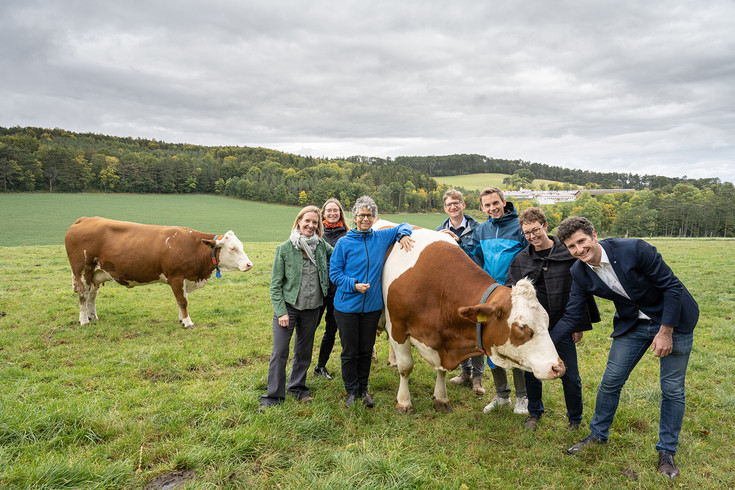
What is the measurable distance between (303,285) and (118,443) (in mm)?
2318

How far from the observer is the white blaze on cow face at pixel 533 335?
11.2ft

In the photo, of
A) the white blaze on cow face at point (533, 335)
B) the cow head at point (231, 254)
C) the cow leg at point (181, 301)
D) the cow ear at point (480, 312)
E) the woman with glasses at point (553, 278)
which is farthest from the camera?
the cow head at point (231, 254)

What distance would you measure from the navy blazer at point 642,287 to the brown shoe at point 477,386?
207 cm

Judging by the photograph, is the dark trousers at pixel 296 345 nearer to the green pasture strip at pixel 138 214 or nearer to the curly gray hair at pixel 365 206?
the curly gray hair at pixel 365 206

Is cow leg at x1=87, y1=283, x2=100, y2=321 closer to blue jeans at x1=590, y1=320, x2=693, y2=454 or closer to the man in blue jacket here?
the man in blue jacket

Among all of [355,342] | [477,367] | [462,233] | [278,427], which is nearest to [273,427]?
[278,427]

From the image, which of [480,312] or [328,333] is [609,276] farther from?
[328,333]

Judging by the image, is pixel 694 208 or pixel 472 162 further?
pixel 472 162

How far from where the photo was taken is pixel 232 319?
27.5ft

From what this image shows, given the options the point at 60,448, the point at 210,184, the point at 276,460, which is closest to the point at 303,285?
the point at 276,460

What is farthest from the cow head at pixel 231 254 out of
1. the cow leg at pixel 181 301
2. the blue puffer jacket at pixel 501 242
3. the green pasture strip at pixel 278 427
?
the blue puffer jacket at pixel 501 242

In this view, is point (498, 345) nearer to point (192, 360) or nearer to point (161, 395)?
point (161, 395)

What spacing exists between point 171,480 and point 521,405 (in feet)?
12.3

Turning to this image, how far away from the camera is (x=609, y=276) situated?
3.47 meters
